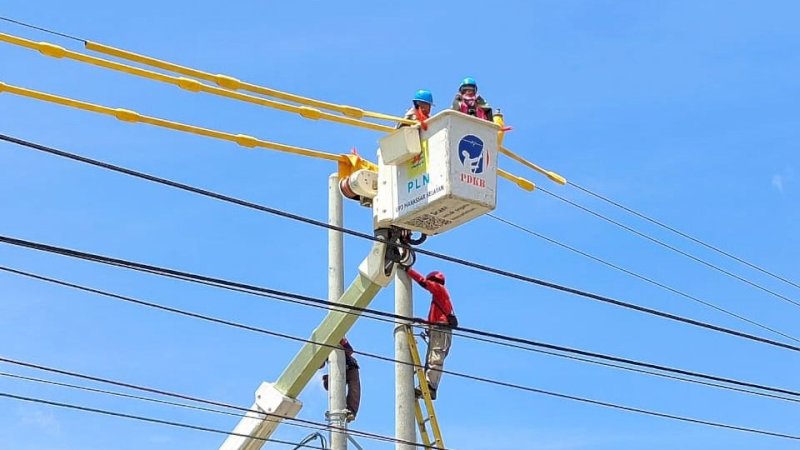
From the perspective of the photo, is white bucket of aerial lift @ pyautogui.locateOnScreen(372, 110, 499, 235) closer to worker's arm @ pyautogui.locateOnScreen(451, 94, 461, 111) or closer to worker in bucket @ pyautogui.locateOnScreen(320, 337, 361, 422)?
worker's arm @ pyautogui.locateOnScreen(451, 94, 461, 111)

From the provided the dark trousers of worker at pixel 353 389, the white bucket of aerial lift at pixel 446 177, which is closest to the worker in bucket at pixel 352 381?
the dark trousers of worker at pixel 353 389

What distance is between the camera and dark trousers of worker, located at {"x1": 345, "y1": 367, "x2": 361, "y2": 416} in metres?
14.8

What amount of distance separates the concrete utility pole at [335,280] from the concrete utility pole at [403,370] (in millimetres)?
479

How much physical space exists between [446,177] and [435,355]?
80.8 inches

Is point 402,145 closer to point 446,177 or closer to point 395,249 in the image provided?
point 446,177

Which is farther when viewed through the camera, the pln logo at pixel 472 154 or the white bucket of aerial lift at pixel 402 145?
the white bucket of aerial lift at pixel 402 145

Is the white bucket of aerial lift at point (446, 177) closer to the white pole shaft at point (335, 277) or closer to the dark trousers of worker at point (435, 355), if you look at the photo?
the white pole shaft at point (335, 277)

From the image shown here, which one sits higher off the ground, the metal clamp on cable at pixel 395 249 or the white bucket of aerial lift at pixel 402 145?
the white bucket of aerial lift at pixel 402 145

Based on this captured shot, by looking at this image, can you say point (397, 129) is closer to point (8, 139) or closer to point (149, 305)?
point (149, 305)

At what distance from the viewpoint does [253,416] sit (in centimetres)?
1496

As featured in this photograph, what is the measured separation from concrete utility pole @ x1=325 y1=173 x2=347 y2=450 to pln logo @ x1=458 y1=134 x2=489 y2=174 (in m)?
1.48

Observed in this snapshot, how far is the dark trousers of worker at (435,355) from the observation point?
14.4 meters

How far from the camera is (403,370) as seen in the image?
1388 centimetres

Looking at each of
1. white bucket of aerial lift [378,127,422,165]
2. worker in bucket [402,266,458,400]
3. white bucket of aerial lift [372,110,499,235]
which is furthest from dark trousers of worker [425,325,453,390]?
white bucket of aerial lift [378,127,422,165]
